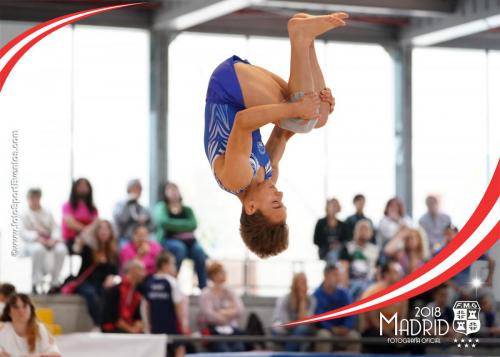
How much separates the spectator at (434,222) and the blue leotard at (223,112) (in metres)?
5.15

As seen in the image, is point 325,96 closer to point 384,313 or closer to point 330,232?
point 384,313

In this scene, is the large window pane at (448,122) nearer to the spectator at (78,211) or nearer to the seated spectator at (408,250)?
the seated spectator at (408,250)

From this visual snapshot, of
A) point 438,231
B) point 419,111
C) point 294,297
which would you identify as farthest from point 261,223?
point 419,111

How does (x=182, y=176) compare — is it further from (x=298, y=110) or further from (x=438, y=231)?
(x=298, y=110)

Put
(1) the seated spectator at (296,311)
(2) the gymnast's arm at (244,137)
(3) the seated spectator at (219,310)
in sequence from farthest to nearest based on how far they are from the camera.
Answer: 1. (1) the seated spectator at (296,311)
2. (3) the seated spectator at (219,310)
3. (2) the gymnast's arm at (244,137)

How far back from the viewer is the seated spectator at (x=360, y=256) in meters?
9.22

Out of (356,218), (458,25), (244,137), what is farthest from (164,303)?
(458,25)

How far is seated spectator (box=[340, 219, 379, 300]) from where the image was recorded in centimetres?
922

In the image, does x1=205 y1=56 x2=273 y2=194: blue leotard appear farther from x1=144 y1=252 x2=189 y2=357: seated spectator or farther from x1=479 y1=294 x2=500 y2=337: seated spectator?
x1=479 y1=294 x2=500 y2=337: seated spectator

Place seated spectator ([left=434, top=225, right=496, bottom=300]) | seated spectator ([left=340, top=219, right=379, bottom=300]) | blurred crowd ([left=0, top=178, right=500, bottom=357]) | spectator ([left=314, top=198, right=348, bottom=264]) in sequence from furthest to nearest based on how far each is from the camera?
spectator ([left=314, top=198, right=348, bottom=264]), seated spectator ([left=340, top=219, right=379, bottom=300]), seated spectator ([left=434, top=225, right=496, bottom=300]), blurred crowd ([left=0, top=178, right=500, bottom=357])

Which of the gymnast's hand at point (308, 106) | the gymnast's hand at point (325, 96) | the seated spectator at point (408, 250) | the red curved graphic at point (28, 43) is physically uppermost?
the red curved graphic at point (28, 43)

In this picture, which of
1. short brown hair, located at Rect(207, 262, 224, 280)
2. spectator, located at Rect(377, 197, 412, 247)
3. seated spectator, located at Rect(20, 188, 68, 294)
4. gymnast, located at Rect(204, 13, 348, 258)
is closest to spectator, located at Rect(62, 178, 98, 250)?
seated spectator, located at Rect(20, 188, 68, 294)

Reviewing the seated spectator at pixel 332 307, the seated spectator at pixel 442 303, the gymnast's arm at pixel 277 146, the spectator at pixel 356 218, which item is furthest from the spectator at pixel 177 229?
the gymnast's arm at pixel 277 146

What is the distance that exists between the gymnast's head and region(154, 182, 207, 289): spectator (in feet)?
13.2
